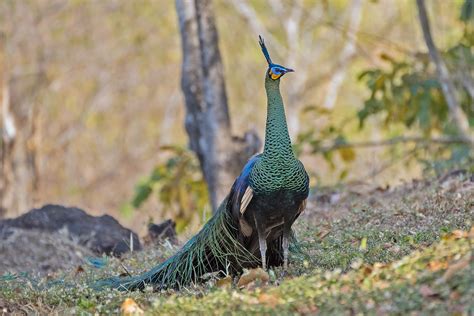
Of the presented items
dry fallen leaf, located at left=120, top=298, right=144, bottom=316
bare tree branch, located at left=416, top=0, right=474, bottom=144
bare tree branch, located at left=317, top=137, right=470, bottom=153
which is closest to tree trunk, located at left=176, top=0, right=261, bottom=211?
bare tree branch, located at left=317, top=137, right=470, bottom=153

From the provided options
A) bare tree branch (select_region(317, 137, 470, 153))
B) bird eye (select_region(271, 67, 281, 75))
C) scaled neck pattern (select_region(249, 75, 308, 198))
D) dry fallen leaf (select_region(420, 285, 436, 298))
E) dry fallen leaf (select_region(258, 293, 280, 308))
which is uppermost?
bird eye (select_region(271, 67, 281, 75))

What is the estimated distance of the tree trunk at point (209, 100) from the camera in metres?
10.6

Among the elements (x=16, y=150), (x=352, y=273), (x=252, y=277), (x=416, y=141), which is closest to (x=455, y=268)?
(x=352, y=273)

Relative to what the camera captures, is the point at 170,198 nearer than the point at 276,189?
No

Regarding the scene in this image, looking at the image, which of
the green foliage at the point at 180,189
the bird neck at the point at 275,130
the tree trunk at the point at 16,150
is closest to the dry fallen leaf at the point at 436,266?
the bird neck at the point at 275,130

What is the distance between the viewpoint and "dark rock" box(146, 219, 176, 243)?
9095mm

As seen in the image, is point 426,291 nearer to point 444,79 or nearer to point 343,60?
point 444,79

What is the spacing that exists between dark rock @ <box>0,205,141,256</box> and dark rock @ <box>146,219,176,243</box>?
0.50 feet

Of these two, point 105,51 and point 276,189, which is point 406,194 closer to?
point 276,189

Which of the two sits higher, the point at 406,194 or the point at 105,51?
the point at 105,51

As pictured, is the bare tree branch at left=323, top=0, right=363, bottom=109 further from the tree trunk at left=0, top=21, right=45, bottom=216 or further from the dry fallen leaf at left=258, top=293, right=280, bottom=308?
the dry fallen leaf at left=258, top=293, right=280, bottom=308

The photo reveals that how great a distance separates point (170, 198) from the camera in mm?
12109

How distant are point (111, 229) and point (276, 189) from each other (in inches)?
154

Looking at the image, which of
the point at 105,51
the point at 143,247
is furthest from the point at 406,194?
the point at 105,51
